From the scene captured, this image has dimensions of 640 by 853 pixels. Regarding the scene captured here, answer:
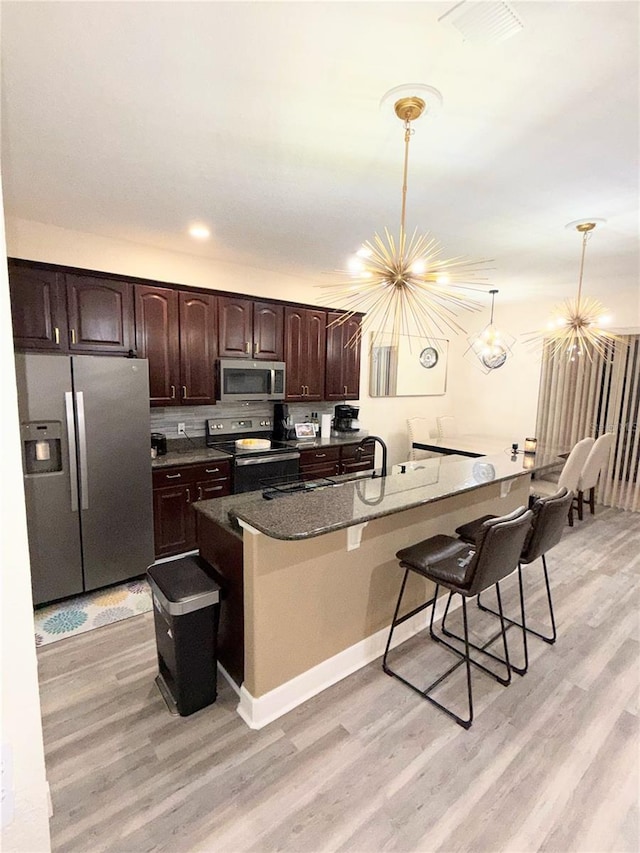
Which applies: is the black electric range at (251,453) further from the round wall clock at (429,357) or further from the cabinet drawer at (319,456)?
the round wall clock at (429,357)

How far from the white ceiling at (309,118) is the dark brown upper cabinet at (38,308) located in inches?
17.9

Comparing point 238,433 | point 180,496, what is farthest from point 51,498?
point 238,433

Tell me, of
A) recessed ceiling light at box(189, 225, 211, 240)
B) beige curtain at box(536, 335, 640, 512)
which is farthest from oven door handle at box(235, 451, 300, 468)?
beige curtain at box(536, 335, 640, 512)

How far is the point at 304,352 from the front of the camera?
453 cm

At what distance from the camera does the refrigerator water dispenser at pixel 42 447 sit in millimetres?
2665

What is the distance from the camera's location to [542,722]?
200 centimetres

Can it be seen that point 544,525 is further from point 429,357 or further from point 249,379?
point 429,357

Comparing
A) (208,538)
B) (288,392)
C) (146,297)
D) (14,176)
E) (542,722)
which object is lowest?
(542,722)

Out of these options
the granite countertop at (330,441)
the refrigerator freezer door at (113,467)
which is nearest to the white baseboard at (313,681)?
the refrigerator freezer door at (113,467)

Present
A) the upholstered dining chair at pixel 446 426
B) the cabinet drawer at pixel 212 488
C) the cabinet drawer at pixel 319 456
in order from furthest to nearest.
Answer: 1. the upholstered dining chair at pixel 446 426
2. the cabinet drawer at pixel 319 456
3. the cabinet drawer at pixel 212 488

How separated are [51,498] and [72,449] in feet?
1.17

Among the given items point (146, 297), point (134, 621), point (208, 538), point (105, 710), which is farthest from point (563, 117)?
point (134, 621)

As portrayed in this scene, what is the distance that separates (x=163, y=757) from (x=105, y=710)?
0.45 m

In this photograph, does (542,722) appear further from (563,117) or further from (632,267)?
(632,267)
